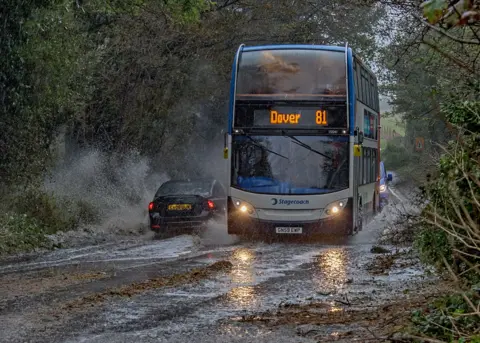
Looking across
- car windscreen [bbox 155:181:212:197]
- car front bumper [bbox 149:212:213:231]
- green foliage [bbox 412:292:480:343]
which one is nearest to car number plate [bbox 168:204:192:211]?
car front bumper [bbox 149:212:213:231]

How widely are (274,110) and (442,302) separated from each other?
42.4 ft

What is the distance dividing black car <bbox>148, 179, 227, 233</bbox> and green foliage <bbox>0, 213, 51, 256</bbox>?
353 centimetres

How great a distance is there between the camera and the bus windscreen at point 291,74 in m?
21.3

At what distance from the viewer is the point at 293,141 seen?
21.4 meters

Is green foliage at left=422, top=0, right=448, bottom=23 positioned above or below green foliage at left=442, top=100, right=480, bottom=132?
above

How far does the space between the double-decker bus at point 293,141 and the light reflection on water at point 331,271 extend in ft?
5.91

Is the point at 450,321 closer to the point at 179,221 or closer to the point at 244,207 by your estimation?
the point at 244,207

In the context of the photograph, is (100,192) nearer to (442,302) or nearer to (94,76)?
(94,76)

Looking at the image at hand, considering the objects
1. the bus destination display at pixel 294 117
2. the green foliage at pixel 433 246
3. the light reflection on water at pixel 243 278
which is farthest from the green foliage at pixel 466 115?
the bus destination display at pixel 294 117

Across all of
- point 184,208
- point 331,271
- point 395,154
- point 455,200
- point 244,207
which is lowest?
point 331,271

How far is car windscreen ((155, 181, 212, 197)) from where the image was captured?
25.4 meters

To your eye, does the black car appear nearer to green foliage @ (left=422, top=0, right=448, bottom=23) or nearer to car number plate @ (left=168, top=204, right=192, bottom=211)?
car number plate @ (left=168, top=204, right=192, bottom=211)

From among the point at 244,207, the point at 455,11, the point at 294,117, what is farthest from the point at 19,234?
the point at 455,11

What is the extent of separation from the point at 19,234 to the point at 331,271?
831cm
